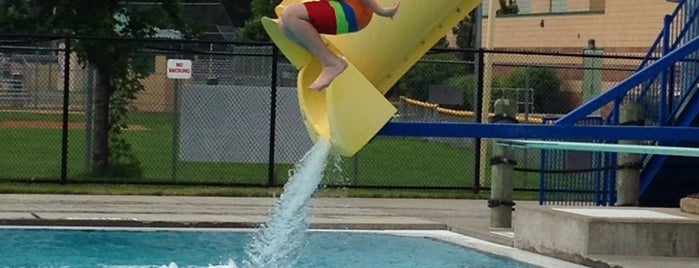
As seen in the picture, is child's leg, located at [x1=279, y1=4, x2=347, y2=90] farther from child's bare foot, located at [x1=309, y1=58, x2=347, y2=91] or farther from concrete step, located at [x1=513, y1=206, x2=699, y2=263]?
concrete step, located at [x1=513, y1=206, x2=699, y2=263]

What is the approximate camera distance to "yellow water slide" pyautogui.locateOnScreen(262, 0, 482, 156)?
818cm

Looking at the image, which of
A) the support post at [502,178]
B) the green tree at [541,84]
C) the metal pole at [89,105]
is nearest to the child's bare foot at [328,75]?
the support post at [502,178]

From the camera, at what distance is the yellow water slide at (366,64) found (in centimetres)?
818

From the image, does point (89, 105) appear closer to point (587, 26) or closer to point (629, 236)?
point (629, 236)

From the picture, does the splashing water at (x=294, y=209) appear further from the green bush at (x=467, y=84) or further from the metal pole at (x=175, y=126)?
the green bush at (x=467, y=84)

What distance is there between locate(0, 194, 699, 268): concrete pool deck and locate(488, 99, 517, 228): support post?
0.19 metres

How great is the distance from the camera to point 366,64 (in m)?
8.37

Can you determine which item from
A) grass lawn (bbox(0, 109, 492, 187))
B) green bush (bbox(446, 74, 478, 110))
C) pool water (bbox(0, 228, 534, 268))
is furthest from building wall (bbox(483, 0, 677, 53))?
pool water (bbox(0, 228, 534, 268))

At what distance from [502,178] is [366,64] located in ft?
27.4

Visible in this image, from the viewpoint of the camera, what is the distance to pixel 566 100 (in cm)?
4116

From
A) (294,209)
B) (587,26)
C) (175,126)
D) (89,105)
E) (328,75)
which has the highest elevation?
(587,26)

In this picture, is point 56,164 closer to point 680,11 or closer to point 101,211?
point 101,211

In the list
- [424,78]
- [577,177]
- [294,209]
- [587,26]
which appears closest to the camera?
[294,209]

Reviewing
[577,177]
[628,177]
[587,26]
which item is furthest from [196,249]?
[587,26]
